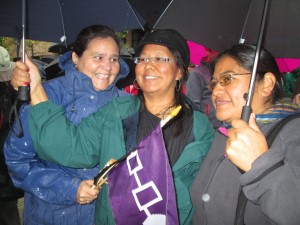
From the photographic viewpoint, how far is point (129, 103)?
2184 millimetres

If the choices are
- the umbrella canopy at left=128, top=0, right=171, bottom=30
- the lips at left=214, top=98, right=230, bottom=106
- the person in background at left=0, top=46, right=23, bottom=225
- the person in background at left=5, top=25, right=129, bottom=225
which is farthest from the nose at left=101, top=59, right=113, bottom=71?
the lips at left=214, top=98, right=230, bottom=106

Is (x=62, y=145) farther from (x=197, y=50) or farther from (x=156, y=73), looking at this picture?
(x=197, y=50)

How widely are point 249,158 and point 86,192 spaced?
125 centimetres

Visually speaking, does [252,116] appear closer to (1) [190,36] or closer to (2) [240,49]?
(2) [240,49]

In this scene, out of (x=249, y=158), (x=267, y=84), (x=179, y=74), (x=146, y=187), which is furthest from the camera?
(x=179, y=74)

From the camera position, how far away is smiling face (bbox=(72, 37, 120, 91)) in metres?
2.47

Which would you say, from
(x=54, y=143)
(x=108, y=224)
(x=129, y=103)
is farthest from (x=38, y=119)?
(x=108, y=224)

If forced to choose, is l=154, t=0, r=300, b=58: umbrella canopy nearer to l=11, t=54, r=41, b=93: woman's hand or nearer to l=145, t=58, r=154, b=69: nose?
l=145, t=58, r=154, b=69: nose

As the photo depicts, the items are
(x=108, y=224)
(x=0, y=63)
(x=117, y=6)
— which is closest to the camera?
(x=108, y=224)

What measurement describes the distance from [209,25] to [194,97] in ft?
8.05

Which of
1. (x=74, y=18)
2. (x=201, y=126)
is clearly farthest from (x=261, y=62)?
(x=74, y=18)

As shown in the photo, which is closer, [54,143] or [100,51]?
[54,143]

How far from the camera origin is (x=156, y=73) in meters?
2.25

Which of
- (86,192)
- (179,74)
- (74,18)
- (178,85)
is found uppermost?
(74,18)
